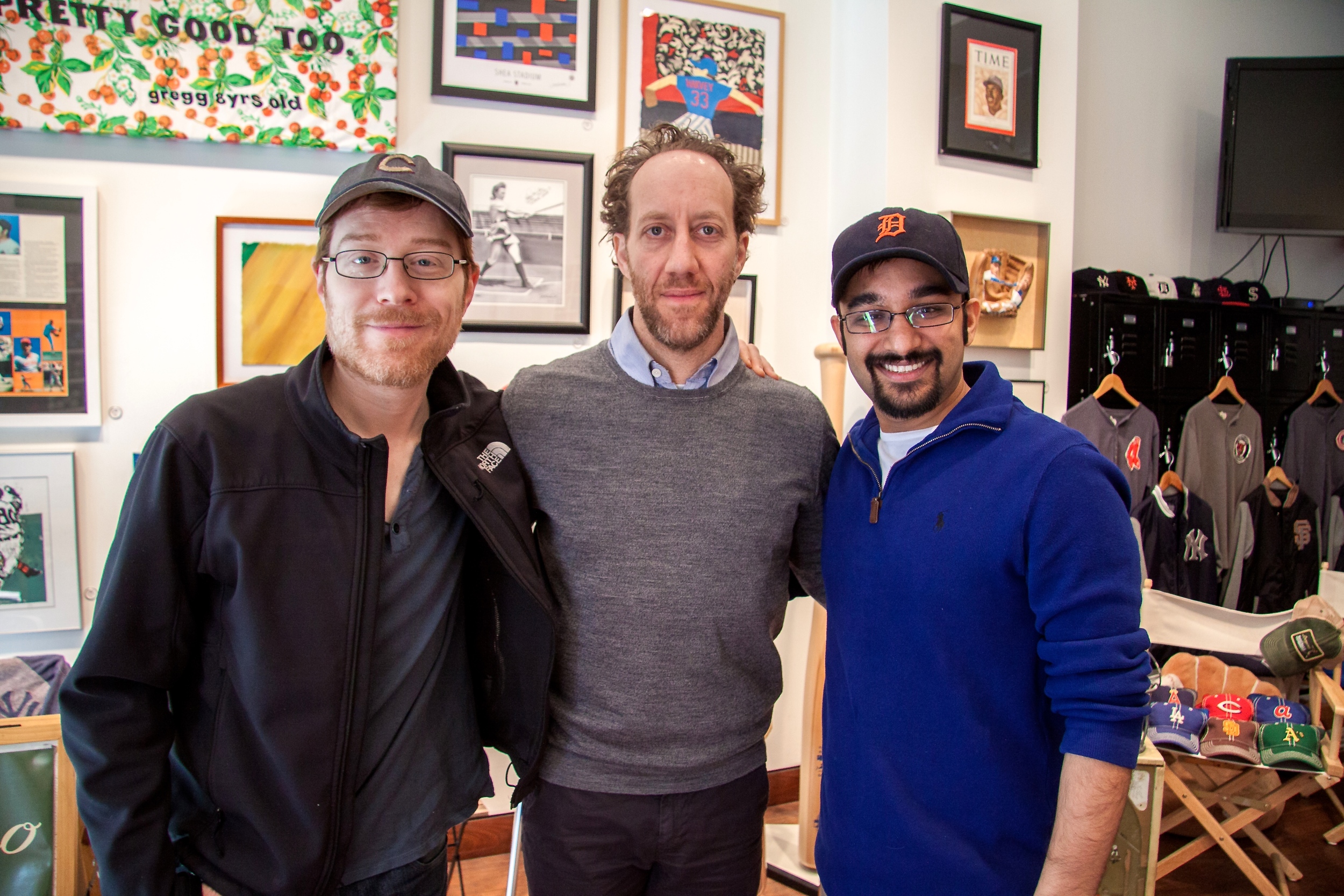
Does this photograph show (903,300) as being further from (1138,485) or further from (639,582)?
(1138,485)

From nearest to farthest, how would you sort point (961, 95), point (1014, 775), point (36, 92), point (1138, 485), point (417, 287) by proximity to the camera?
point (1014, 775), point (417, 287), point (36, 92), point (961, 95), point (1138, 485)

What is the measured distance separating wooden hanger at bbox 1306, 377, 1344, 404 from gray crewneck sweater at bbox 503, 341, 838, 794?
346 centimetres

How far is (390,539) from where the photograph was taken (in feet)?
4.04

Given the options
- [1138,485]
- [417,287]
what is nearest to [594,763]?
[417,287]

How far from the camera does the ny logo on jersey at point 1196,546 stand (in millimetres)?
3203

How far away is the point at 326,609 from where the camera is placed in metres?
1.13

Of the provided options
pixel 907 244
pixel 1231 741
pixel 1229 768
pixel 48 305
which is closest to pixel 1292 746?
pixel 1231 741

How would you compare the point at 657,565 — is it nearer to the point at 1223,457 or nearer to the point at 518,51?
the point at 518,51

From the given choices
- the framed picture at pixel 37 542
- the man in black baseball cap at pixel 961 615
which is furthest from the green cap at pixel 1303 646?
the framed picture at pixel 37 542

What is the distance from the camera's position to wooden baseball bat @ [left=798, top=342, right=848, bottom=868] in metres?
2.27

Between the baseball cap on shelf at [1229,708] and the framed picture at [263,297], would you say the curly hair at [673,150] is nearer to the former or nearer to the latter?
the framed picture at [263,297]

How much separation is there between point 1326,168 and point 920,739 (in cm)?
374

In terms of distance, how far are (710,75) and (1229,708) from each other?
9.18 ft

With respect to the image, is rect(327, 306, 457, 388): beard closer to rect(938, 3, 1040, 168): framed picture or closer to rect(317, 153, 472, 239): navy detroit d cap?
rect(317, 153, 472, 239): navy detroit d cap
